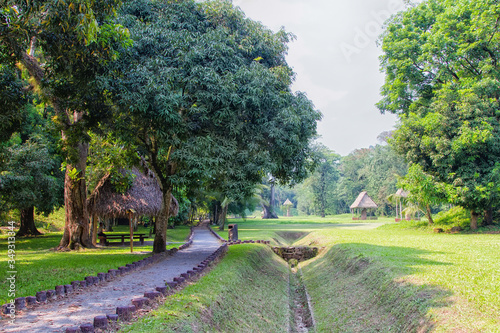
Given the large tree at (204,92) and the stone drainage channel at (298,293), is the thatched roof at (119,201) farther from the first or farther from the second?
the stone drainage channel at (298,293)

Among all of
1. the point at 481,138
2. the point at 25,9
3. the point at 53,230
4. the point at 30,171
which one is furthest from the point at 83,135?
the point at 53,230

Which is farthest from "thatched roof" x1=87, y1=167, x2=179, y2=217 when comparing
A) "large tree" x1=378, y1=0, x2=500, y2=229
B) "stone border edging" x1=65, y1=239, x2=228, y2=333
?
"large tree" x1=378, y1=0, x2=500, y2=229

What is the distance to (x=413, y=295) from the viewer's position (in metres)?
7.19

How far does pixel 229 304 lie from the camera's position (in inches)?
319

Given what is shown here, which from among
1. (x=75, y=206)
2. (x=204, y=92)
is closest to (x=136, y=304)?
(x=204, y=92)

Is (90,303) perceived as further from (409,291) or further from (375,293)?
(375,293)

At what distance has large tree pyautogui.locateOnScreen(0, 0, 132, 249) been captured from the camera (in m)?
7.28

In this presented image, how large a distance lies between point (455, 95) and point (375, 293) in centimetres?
1894

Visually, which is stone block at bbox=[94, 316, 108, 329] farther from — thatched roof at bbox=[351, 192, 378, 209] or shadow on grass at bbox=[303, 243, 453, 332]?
thatched roof at bbox=[351, 192, 378, 209]

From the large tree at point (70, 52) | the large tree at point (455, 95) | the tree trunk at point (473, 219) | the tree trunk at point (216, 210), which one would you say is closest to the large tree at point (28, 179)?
the large tree at point (70, 52)

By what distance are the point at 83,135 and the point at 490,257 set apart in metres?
13.8

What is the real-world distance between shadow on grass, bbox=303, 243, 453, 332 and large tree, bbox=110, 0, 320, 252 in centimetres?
414

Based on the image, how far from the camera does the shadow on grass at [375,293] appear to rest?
22.1ft

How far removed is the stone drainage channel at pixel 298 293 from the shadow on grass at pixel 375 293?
12.3 inches
